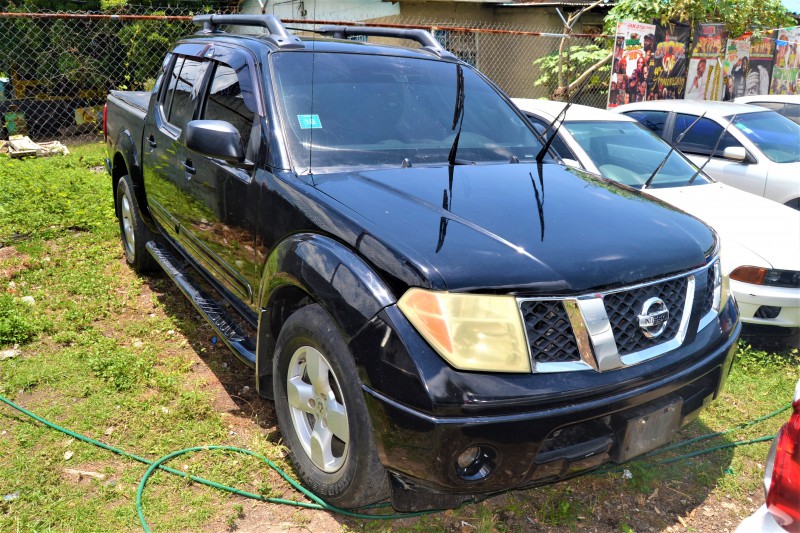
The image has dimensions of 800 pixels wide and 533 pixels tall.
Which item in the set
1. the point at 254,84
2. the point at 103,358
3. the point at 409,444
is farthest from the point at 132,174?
the point at 409,444

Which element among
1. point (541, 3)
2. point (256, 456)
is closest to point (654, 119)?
point (256, 456)

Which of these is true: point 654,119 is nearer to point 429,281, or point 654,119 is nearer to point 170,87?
point 170,87

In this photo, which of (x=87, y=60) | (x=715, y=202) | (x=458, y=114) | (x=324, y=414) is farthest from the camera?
(x=87, y=60)

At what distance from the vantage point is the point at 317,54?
12.2 feet

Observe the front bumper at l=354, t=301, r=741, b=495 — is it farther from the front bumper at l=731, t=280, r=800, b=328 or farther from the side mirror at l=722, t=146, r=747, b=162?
the side mirror at l=722, t=146, r=747, b=162

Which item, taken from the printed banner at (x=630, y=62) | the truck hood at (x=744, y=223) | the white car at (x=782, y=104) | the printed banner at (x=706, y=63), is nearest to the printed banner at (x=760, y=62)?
the printed banner at (x=706, y=63)

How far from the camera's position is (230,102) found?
12.6ft

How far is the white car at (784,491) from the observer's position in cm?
176

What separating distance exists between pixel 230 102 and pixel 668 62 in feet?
32.9

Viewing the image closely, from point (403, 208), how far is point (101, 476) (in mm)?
1908

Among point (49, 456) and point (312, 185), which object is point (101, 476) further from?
point (312, 185)

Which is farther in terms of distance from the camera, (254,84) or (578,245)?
(254,84)

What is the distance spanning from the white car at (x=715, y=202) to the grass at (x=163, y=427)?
1.47 ft

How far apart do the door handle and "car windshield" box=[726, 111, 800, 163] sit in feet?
19.7
